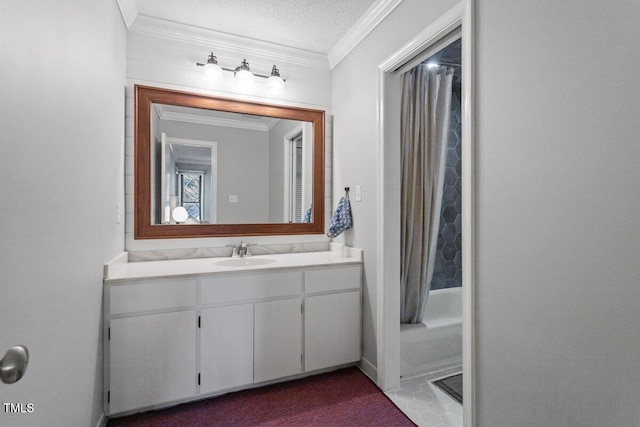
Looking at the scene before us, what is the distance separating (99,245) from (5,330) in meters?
0.87

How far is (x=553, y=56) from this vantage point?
105 cm

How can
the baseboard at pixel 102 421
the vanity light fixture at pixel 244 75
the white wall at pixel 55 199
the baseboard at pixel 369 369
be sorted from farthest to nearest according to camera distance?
the vanity light fixture at pixel 244 75 → the baseboard at pixel 369 369 → the baseboard at pixel 102 421 → the white wall at pixel 55 199

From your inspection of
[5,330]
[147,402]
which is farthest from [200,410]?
[5,330]

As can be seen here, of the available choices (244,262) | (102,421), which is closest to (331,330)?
(244,262)

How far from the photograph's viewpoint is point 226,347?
1889 mm

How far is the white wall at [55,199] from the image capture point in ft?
2.61

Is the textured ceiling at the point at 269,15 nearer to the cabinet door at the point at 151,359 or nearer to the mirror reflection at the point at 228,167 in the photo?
the mirror reflection at the point at 228,167

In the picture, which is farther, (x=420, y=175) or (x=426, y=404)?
(x=420, y=175)

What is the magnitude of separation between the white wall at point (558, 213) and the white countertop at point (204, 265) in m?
1.12

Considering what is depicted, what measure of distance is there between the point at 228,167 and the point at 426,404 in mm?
2119

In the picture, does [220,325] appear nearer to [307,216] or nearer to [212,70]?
[307,216]

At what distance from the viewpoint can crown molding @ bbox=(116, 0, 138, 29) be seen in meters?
1.88

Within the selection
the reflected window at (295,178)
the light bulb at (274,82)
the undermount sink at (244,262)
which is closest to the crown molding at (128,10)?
the light bulb at (274,82)

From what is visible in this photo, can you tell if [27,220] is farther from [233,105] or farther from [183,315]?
[233,105]
